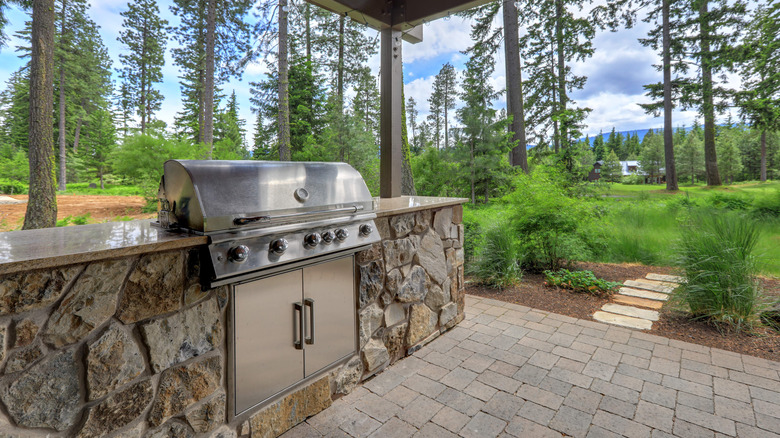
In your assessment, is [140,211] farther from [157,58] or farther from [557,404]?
[557,404]

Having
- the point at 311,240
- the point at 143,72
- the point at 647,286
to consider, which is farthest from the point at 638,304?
the point at 143,72

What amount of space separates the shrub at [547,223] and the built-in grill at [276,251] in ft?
10.1

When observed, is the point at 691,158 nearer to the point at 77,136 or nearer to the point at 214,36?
the point at 214,36

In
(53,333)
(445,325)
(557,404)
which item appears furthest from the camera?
(445,325)

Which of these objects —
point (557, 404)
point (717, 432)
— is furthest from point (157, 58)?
point (717, 432)

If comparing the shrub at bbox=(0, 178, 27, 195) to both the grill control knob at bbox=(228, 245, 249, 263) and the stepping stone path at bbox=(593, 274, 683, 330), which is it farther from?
the stepping stone path at bbox=(593, 274, 683, 330)

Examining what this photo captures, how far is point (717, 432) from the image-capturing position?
5.66ft

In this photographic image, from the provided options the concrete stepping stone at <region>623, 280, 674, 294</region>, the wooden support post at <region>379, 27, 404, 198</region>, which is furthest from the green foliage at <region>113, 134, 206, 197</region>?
the concrete stepping stone at <region>623, 280, 674, 294</region>

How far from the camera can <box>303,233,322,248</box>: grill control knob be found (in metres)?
1.65

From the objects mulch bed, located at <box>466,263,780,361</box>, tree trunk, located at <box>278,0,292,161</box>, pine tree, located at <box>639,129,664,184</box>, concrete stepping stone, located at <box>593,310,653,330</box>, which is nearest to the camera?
mulch bed, located at <box>466,263,780,361</box>

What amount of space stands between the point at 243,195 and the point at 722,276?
384 centimetres

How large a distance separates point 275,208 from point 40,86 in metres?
5.41

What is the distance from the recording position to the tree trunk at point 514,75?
771 cm

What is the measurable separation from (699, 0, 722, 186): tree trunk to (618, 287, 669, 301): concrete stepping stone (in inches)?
368
